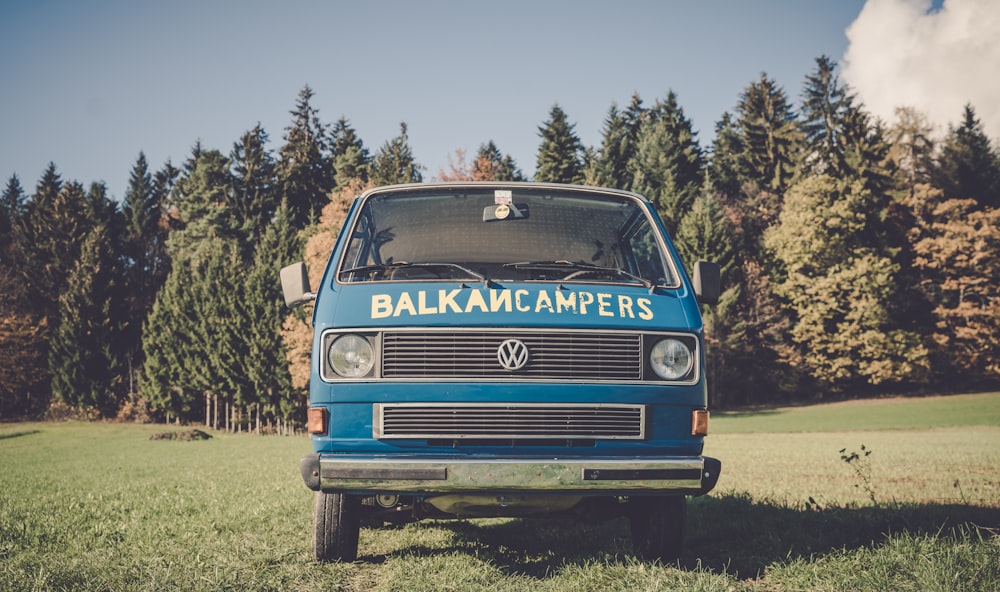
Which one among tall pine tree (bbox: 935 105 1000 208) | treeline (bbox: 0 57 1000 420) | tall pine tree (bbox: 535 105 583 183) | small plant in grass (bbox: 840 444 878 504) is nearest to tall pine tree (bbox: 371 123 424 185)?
treeline (bbox: 0 57 1000 420)

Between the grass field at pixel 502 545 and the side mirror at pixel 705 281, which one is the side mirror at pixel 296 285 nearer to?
the grass field at pixel 502 545

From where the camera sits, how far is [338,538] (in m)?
4.48

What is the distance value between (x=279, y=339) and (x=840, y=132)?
133 feet

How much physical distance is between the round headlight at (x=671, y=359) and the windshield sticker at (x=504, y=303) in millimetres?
190

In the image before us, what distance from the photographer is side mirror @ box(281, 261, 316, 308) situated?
486 centimetres

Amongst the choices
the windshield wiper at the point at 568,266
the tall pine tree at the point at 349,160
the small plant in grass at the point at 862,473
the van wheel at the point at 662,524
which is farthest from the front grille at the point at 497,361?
the tall pine tree at the point at 349,160

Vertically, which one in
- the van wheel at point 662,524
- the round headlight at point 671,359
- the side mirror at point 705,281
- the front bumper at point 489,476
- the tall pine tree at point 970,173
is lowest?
the van wheel at point 662,524

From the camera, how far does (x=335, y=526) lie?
4453mm

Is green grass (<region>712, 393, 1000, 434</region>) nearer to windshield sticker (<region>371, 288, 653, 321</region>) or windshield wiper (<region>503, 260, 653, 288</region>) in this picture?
windshield wiper (<region>503, 260, 653, 288</region>)

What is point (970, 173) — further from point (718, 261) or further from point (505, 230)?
point (505, 230)

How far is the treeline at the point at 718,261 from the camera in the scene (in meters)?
41.7

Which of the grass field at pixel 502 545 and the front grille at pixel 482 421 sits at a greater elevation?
the front grille at pixel 482 421

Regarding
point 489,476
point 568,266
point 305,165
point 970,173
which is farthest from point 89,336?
point 970,173

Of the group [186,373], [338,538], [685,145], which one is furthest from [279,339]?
[338,538]
